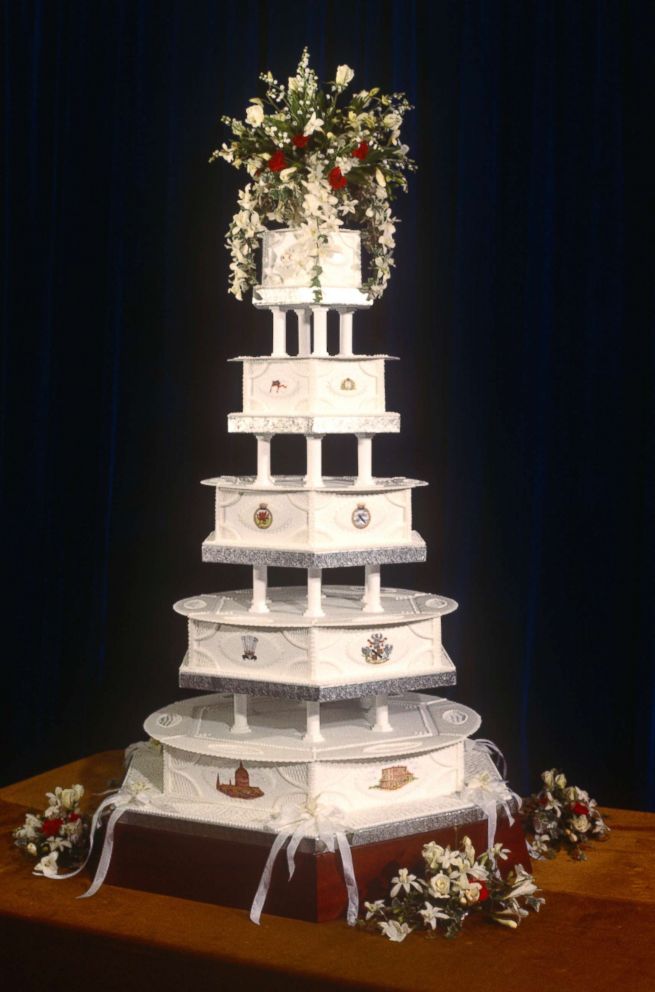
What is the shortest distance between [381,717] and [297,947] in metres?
0.94

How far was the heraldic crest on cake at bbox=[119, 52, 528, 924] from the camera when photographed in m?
4.34

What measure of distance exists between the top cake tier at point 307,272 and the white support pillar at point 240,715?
140 cm

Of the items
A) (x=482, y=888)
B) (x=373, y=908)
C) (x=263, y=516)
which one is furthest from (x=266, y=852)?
(x=263, y=516)

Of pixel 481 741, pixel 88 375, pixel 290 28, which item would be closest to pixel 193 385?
pixel 88 375

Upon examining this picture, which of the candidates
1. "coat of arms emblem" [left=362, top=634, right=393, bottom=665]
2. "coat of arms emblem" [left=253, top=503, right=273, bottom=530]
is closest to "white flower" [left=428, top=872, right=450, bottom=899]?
"coat of arms emblem" [left=362, top=634, right=393, bottom=665]

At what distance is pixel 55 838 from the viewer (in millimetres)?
4602

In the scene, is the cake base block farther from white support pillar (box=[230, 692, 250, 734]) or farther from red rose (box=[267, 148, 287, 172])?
red rose (box=[267, 148, 287, 172])

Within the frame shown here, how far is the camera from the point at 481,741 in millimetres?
5121

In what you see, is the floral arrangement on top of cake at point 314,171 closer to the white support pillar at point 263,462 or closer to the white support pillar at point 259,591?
the white support pillar at point 263,462

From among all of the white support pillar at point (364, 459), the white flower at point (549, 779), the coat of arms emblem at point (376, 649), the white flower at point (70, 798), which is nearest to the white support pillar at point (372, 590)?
the coat of arms emblem at point (376, 649)

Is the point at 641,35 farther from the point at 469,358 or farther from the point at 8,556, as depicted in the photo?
the point at 8,556

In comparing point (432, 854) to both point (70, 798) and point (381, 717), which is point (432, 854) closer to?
point (381, 717)

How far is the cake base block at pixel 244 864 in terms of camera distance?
4141mm

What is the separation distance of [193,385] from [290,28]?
1625mm
